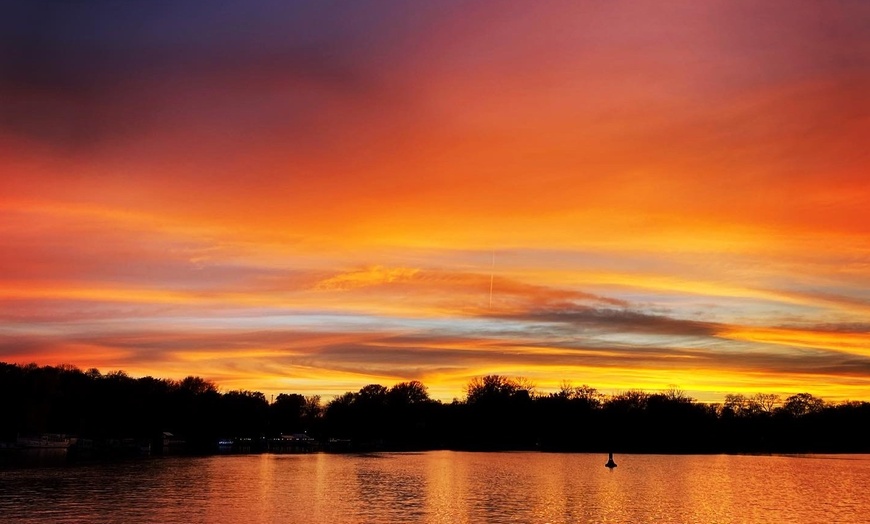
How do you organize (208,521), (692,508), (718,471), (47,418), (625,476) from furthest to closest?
(47,418) → (718,471) → (625,476) → (692,508) → (208,521)

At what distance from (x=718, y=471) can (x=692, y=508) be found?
76285 mm

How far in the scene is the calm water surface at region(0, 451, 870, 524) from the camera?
6562 cm

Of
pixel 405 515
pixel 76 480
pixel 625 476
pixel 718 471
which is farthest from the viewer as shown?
pixel 718 471

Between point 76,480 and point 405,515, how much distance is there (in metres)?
46.5

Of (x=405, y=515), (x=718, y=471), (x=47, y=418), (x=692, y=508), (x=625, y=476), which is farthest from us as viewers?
(x=47, y=418)

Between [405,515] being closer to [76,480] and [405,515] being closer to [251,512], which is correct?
[251,512]

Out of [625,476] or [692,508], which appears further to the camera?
[625,476]

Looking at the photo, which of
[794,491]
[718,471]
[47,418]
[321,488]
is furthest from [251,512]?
[47,418]

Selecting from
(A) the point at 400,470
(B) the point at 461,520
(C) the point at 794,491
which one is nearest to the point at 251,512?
(B) the point at 461,520

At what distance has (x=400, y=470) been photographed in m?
131

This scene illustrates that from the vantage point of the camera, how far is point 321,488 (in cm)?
9306

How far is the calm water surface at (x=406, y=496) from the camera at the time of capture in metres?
65.6

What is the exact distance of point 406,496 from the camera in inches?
3312

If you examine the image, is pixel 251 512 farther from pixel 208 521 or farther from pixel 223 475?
pixel 223 475
